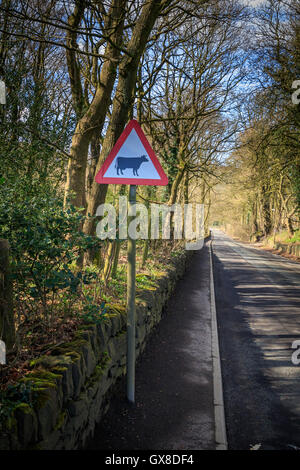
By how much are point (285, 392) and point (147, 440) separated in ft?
8.01

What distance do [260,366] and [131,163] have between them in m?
4.22

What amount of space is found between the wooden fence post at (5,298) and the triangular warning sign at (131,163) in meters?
1.34

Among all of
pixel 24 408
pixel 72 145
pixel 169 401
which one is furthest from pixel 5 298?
pixel 72 145

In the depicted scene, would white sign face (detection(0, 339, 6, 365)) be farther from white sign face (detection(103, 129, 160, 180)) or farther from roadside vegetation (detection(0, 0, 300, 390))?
white sign face (detection(103, 129, 160, 180))

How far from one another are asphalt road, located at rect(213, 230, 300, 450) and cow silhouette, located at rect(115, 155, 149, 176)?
10.6ft

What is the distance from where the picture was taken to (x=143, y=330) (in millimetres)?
5723

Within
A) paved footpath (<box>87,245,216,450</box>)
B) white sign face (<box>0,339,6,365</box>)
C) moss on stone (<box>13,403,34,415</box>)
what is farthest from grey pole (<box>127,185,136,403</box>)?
moss on stone (<box>13,403,34,415</box>)

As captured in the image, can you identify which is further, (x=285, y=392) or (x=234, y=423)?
(x=285, y=392)

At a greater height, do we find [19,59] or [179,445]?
[19,59]

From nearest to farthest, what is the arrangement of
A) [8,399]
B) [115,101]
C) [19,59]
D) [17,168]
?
[8,399]
[115,101]
[17,168]
[19,59]
